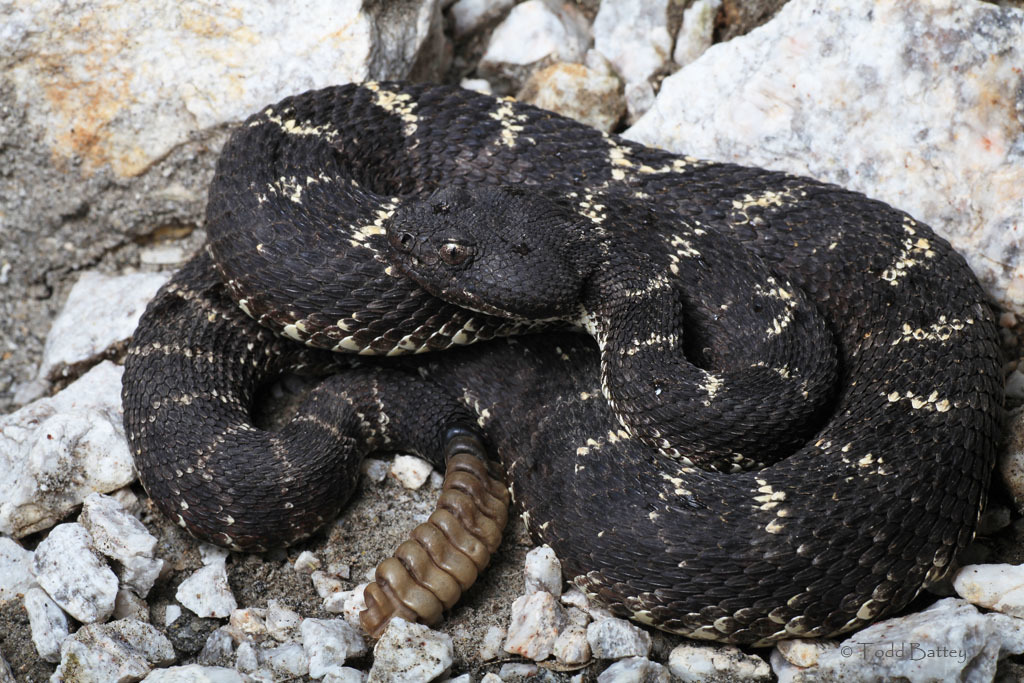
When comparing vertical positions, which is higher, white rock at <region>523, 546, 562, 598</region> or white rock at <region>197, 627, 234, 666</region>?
white rock at <region>523, 546, 562, 598</region>

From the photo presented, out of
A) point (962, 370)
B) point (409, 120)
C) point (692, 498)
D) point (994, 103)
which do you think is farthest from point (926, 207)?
point (409, 120)

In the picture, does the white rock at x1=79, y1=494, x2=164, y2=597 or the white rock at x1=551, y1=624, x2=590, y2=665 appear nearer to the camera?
the white rock at x1=551, y1=624, x2=590, y2=665

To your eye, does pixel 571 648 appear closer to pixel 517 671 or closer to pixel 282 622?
pixel 517 671

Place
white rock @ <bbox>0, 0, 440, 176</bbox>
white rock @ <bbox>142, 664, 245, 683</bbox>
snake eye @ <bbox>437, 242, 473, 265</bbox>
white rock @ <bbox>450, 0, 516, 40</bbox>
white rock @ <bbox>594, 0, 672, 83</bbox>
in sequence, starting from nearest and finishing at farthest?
white rock @ <bbox>142, 664, 245, 683</bbox> < snake eye @ <bbox>437, 242, 473, 265</bbox> < white rock @ <bbox>0, 0, 440, 176</bbox> < white rock @ <bbox>594, 0, 672, 83</bbox> < white rock @ <bbox>450, 0, 516, 40</bbox>

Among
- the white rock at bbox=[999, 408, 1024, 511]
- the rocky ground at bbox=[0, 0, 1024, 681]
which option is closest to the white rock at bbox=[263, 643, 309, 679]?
the rocky ground at bbox=[0, 0, 1024, 681]

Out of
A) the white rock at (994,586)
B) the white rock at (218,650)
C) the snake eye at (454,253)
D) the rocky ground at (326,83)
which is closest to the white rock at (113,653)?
the rocky ground at (326,83)

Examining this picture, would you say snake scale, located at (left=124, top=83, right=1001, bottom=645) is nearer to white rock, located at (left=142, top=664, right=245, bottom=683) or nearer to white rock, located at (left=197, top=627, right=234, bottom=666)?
white rock, located at (left=197, top=627, right=234, bottom=666)

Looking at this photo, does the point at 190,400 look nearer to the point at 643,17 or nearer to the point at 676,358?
the point at 676,358

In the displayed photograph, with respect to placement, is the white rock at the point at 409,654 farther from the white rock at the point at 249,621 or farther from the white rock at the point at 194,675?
the white rock at the point at 249,621
